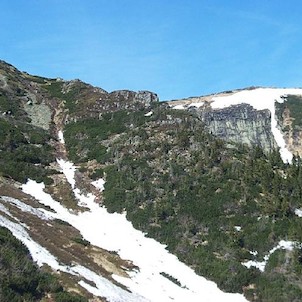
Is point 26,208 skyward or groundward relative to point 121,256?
skyward

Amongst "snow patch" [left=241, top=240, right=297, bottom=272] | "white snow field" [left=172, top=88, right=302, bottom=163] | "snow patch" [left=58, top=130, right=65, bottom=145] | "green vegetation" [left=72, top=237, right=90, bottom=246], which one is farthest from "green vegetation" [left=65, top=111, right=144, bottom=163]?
"white snow field" [left=172, top=88, right=302, bottom=163]

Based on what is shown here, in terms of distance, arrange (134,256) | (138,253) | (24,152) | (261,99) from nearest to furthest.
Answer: (134,256)
(138,253)
(24,152)
(261,99)

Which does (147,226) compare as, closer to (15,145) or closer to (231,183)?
(231,183)

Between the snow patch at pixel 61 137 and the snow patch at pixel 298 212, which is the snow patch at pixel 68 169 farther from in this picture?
the snow patch at pixel 298 212

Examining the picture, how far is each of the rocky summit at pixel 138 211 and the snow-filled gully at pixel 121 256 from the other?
0.41ft

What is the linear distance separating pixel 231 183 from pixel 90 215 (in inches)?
584

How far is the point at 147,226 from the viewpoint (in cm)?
4544

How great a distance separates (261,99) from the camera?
154000 mm

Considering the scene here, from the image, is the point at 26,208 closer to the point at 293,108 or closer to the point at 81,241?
the point at 81,241

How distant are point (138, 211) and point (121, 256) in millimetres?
9614

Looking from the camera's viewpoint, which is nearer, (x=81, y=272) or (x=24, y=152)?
(x=81, y=272)

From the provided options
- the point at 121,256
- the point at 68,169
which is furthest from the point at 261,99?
the point at 121,256

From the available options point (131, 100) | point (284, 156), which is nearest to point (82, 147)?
point (131, 100)

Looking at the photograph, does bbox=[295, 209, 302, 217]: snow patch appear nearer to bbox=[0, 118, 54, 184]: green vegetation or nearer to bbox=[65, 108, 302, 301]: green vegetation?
bbox=[65, 108, 302, 301]: green vegetation
